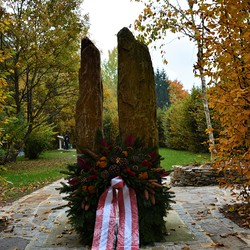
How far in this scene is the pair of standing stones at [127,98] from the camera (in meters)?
3.81

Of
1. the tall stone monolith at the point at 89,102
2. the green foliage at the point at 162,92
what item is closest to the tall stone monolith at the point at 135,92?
the tall stone monolith at the point at 89,102

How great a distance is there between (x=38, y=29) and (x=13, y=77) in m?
3.26

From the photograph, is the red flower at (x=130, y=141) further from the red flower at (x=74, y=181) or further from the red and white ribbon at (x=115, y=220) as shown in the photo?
the red flower at (x=74, y=181)

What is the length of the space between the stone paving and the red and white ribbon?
33cm

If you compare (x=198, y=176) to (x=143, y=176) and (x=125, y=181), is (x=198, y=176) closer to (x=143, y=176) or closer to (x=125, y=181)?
(x=143, y=176)

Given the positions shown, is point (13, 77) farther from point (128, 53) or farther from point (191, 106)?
point (128, 53)

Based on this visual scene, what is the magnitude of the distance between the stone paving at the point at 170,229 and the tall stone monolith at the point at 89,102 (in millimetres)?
934

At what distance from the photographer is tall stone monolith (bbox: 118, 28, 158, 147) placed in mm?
3805

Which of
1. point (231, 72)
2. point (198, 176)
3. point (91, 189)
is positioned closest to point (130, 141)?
point (91, 189)

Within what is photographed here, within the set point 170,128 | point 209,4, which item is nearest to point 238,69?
point 209,4

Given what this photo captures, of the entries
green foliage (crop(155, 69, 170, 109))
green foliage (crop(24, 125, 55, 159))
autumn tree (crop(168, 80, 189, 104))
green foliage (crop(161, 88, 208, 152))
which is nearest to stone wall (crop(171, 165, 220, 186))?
green foliage (crop(161, 88, 208, 152))

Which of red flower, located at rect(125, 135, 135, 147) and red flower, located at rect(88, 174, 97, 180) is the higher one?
red flower, located at rect(125, 135, 135, 147)

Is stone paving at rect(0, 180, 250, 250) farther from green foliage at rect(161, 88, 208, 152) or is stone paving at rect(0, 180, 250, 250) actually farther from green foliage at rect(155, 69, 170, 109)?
green foliage at rect(155, 69, 170, 109)

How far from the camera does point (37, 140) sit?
1673 centimetres
